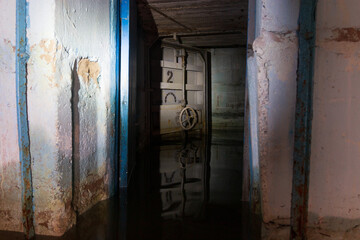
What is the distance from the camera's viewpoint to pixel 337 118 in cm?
153

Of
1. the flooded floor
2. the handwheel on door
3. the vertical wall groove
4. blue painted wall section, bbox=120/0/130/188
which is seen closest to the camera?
the flooded floor

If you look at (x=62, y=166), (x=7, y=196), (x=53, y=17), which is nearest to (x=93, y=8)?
(x=53, y=17)

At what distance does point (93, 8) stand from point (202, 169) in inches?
104

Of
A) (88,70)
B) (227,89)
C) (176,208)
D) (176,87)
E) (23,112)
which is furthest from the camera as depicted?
(227,89)

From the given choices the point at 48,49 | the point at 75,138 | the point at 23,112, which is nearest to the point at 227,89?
the point at 75,138

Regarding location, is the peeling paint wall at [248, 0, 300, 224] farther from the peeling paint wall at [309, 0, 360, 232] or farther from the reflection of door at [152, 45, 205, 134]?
the reflection of door at [152, 45, 205, 134]

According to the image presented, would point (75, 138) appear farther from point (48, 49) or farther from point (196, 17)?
point (196, 17)

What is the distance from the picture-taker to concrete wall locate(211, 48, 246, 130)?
8867mm

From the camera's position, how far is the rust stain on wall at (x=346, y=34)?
150cm

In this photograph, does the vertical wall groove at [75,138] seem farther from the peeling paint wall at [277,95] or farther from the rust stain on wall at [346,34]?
the rust stain on wall at [346,34]

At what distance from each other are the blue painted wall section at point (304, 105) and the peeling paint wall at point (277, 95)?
32 mm

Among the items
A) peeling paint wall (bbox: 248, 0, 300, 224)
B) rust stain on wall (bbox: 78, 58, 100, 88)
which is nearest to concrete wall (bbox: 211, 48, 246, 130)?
rust stain on wall (bbox: 78, 58, 100, 88)

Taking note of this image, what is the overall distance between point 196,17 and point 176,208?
4.02m

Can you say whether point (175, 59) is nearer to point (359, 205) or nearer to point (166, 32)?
point (166, 32)
